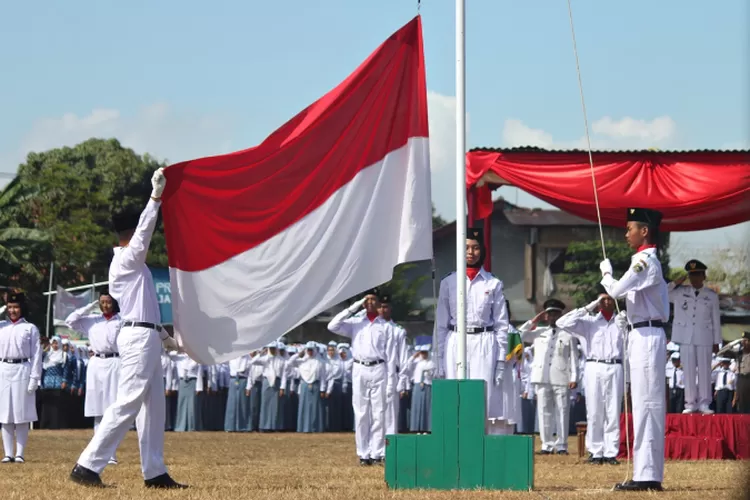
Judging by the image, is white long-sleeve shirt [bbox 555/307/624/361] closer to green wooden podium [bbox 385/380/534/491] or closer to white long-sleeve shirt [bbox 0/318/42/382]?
green wooden podium [bbox 385/380/534/491]

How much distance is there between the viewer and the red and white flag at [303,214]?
1080 centimetres

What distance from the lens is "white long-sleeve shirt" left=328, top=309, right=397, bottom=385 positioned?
16.7m

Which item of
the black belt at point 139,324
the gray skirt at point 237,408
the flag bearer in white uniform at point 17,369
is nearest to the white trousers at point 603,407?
the flag bearer in white uniform at point 17,369

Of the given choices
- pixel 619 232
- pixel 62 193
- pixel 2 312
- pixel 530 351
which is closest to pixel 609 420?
pixel 2 312

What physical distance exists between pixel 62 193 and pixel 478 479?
3805 cm

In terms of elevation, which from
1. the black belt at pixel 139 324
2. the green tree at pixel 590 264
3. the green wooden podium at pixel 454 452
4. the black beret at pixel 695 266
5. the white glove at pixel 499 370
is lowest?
the green wooden podium at pixel 454 452

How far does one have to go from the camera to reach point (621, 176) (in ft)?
49.6

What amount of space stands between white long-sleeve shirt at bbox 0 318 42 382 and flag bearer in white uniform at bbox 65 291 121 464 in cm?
76

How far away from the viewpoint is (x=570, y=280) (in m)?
54.6

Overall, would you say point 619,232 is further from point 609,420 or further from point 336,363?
point 609,420

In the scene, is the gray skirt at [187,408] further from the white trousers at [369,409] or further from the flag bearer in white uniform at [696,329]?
the flag bearer in white uniform at [696,329]

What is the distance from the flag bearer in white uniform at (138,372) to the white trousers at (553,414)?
9489 mm

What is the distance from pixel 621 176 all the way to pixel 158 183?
21.2ft

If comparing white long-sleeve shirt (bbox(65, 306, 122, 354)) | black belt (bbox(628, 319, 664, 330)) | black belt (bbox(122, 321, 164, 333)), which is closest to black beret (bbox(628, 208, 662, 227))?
black belt (bbox(628, 319, 664, 330))
